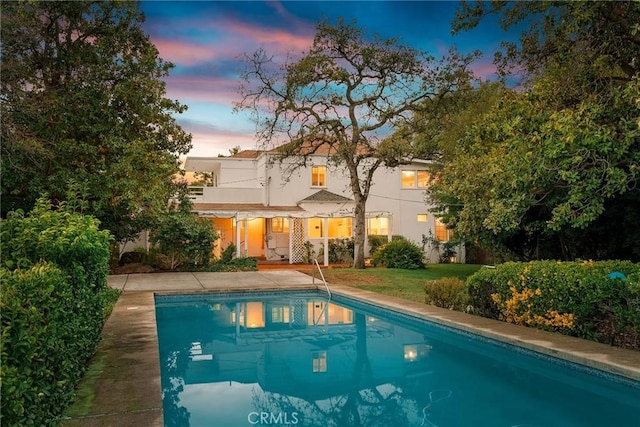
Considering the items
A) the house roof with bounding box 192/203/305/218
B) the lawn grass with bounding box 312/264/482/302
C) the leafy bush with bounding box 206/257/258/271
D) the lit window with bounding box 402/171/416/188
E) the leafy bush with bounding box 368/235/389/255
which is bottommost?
the lawn grass with bounding box 312/264/482/302

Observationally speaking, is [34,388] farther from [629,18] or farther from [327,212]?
[327,212]

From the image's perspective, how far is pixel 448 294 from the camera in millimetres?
12203

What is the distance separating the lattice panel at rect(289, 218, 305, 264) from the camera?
89.8 feet

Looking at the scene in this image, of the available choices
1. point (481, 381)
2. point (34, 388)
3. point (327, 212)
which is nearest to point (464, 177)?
point (481, 381)

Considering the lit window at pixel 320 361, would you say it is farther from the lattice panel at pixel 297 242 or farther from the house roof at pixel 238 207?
the lattice panel at pixel 297 242

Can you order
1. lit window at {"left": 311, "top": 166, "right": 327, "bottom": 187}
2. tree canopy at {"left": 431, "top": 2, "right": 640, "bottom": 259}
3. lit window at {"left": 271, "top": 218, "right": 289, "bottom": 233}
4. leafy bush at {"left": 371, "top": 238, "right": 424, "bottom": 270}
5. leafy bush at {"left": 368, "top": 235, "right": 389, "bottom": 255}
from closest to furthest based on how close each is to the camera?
tree canopy at {"left": 431, "top": 2, "right": 640, "bottom": 259} → leafy bush at {"left": 371, "top": 238, "right": 424, "bottom": 270} → leafy bush at {"left": 368, "top": 235, "right": 389, "bottom": 255} → lit window at {"left": 271, "top": 218, "right": 289, "bottom": 233} → lit window at {"left": 311, "top": 166, "right": 327, "bottom": 187}

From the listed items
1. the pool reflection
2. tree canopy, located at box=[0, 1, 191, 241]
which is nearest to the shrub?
tree canopy, located at box=[0, 1, 191, 241]

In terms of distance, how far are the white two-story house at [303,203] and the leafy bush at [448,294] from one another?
13827 mm

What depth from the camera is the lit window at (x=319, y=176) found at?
2964cm

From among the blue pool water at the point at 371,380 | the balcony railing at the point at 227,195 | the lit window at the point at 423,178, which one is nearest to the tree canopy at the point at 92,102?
the blue pool water at the point at 371,380

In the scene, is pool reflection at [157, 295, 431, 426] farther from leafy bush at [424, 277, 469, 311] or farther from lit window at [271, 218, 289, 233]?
lit window at [271, 218, 289, 233]

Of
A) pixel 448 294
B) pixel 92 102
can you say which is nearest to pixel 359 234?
pixel 448 294

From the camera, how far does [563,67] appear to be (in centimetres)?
966

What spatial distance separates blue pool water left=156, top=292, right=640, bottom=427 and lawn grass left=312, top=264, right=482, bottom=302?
4299 millimetres
